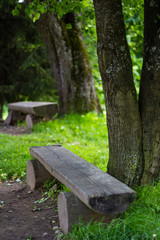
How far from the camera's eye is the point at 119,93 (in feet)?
11.9

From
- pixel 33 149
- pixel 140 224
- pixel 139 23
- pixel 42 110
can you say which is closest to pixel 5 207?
pixel 33 149

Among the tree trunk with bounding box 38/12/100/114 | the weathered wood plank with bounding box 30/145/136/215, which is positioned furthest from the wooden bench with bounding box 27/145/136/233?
the tree trunk with bounding box 38/12/100/114

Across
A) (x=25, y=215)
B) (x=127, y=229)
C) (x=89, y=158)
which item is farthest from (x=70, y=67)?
(x=127, y=229)

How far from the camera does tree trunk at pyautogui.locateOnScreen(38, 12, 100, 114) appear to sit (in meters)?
8.56

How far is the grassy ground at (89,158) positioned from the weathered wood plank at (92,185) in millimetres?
244

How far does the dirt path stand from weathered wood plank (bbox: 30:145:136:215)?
1.77 feet

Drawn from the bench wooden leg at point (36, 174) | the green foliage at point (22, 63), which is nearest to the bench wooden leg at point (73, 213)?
the bench wooden leg at point (36, 174)

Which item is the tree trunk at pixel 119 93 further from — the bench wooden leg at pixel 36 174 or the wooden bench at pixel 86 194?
the bench wooden leg at pixel 36 174

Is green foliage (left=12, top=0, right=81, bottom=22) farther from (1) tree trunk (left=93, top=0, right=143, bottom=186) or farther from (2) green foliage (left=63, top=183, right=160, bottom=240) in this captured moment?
(2) green foliage (left=63, top=183, right=160, bottom=240)

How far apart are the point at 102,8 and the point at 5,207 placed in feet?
8.92

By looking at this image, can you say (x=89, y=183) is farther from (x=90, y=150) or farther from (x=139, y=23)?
(x=139, y=23)

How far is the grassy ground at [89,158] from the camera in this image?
2.81 metres

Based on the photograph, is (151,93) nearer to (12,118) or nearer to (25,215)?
(25,215)

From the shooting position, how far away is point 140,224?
2926mm
